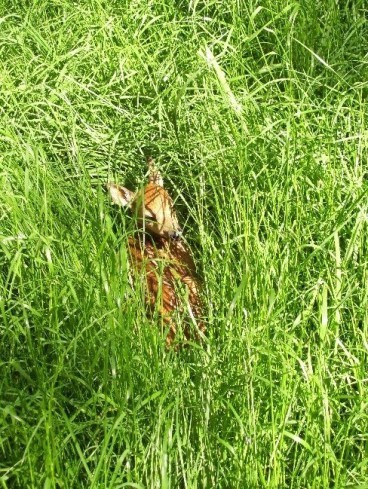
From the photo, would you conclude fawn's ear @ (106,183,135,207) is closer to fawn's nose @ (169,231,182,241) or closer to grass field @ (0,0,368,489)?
grass field @ (0,0,368,489)

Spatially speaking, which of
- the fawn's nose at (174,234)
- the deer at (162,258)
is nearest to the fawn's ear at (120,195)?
the deer at (162,258)

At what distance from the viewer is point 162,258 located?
99.3 inches

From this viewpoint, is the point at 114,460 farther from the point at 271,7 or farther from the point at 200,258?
the point at 271,7

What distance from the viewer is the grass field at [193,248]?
2.00m

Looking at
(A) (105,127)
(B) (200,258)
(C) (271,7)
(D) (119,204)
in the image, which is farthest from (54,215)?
(C) (271,7)

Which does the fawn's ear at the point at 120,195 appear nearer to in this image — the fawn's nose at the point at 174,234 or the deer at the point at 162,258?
the deer at the point at 162,258

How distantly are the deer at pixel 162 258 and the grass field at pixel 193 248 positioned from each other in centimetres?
4

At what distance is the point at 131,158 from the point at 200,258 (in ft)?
1.69

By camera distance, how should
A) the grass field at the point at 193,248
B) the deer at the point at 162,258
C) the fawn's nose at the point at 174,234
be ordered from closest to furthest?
the grass field at the point at 193,248 < the deer at the point at 162,258 < the fawn's nose at the point at 174,234

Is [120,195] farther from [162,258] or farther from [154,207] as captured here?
[162,258]

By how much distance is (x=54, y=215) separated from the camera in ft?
8.12

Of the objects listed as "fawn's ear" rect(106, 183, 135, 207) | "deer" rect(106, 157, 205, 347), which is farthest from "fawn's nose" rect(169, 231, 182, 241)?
"fawn's ear" rect(106, 183, 135, 207)

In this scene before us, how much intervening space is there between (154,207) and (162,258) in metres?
0.21

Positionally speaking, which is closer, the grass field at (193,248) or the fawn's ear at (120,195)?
the grass field at (193,248)
